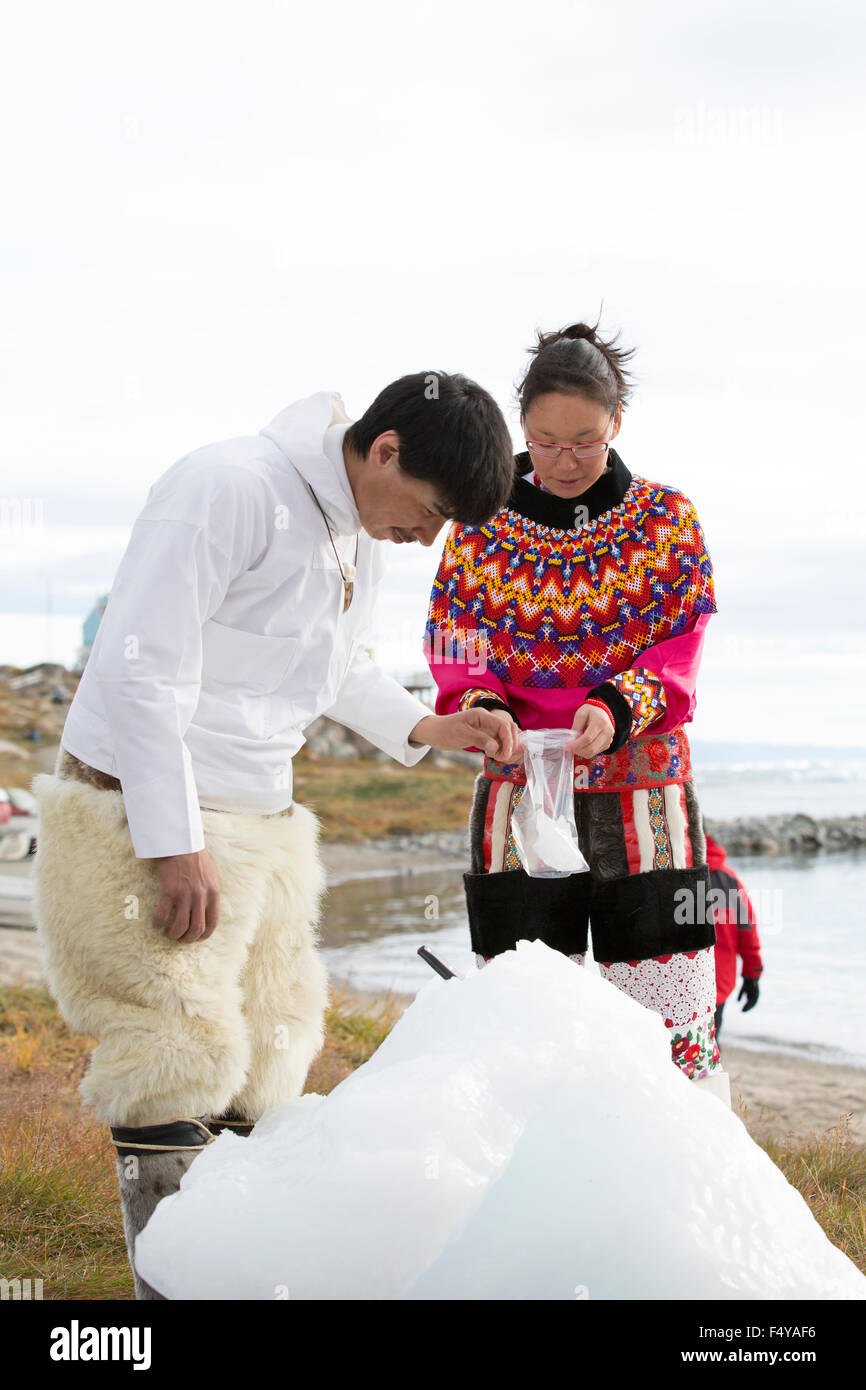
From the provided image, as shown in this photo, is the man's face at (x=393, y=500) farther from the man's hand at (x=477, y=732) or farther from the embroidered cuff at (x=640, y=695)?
the embroidered cuff at (x=640, y=695)

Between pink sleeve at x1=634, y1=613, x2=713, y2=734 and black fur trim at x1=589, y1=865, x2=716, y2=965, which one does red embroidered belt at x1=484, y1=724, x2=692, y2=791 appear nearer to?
pink sleeve at x1=634, y1=613, x2=713, y2=734

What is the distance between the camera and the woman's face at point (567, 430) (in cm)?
262

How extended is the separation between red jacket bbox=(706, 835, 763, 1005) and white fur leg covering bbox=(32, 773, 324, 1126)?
9.53ft

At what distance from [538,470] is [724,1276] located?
5.73 ft

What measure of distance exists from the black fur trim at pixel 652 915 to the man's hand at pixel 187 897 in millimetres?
970

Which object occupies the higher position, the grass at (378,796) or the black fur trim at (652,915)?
the black fur trim at (652,915)

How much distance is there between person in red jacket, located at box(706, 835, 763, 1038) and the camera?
4.77 m

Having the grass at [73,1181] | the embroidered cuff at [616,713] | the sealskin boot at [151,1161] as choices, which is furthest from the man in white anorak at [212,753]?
the grass at [73,1181]

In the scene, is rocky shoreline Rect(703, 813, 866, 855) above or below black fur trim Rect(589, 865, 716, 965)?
below

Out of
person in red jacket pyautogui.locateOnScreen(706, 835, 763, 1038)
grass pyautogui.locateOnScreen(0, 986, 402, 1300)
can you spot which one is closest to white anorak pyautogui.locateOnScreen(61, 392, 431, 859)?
grass pyautogui.locateOnScreen(0, 986, 402, 1300)

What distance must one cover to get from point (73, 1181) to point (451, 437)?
241 cm

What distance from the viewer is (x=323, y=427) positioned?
240cm

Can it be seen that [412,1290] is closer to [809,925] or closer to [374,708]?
[374,708]
